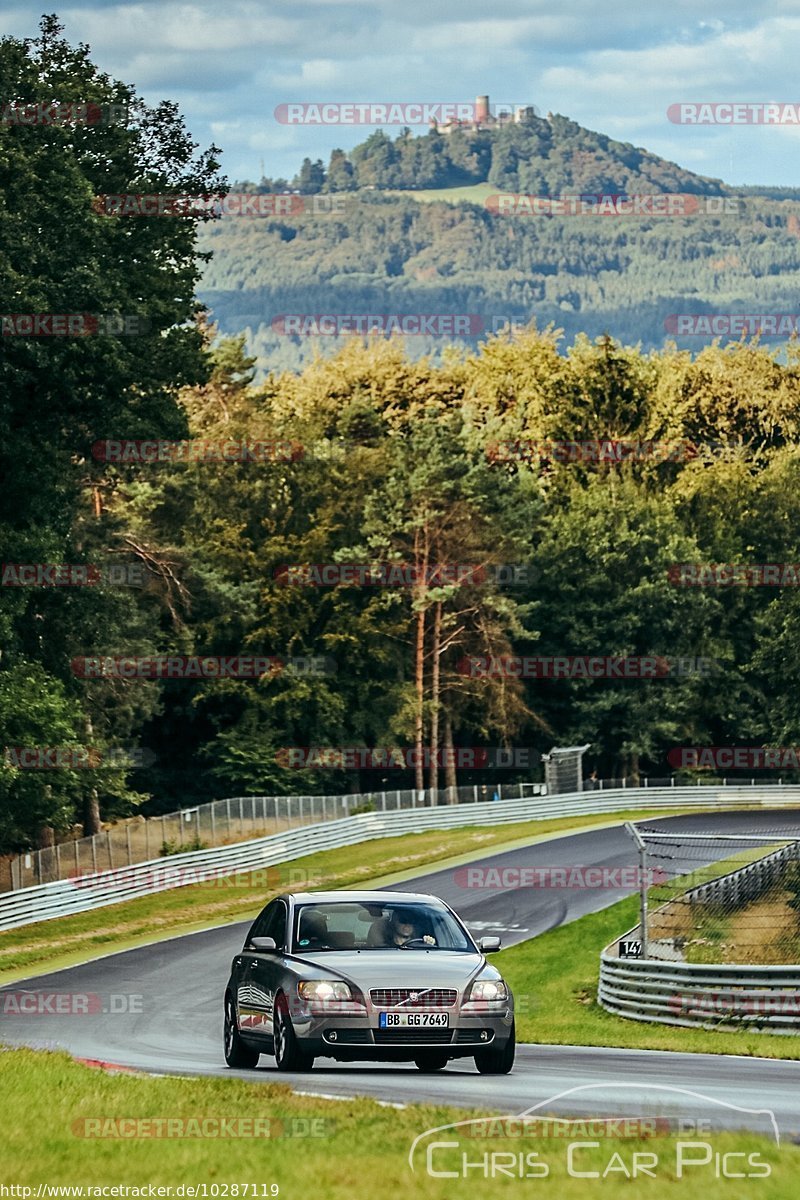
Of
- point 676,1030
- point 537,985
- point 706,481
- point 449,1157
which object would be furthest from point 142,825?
point 706,481

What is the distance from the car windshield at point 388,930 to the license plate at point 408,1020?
94 cm

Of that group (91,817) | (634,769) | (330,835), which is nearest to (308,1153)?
(330,835)

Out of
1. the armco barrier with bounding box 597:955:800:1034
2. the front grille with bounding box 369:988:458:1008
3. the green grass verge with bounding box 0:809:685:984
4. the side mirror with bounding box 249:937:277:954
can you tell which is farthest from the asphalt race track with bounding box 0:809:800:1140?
the armco barrier with bounding box 597:955:800:1034

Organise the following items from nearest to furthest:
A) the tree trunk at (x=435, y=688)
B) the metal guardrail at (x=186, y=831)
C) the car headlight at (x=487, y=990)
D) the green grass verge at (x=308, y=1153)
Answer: the green grass verge at (x=308, y=1153) → the car headlight at (x=487, y=990) → the metal guardrail at (x=186, y=831) → the tree trunk at (x=435, y=688)

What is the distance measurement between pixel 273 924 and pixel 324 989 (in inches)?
73.9

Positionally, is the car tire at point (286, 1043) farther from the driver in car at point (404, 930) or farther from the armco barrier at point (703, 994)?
Answer: the armco barrier at point (703, 994)

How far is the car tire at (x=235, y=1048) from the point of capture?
58.6 feet

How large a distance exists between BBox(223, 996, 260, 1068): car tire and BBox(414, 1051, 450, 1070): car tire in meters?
1.71

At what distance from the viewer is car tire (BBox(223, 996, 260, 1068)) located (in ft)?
58.6

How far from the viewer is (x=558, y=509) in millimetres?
93438

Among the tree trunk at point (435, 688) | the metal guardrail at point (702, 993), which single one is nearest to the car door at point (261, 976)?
the metal guardrail at point (702, 993)

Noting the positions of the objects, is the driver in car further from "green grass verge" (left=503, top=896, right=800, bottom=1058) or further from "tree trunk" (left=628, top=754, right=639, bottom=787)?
"tree trunk" (left=628, top=754, right=639, bottom=787)

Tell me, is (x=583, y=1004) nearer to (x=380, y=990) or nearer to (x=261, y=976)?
(x=261, y=976)

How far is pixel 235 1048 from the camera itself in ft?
59.3
